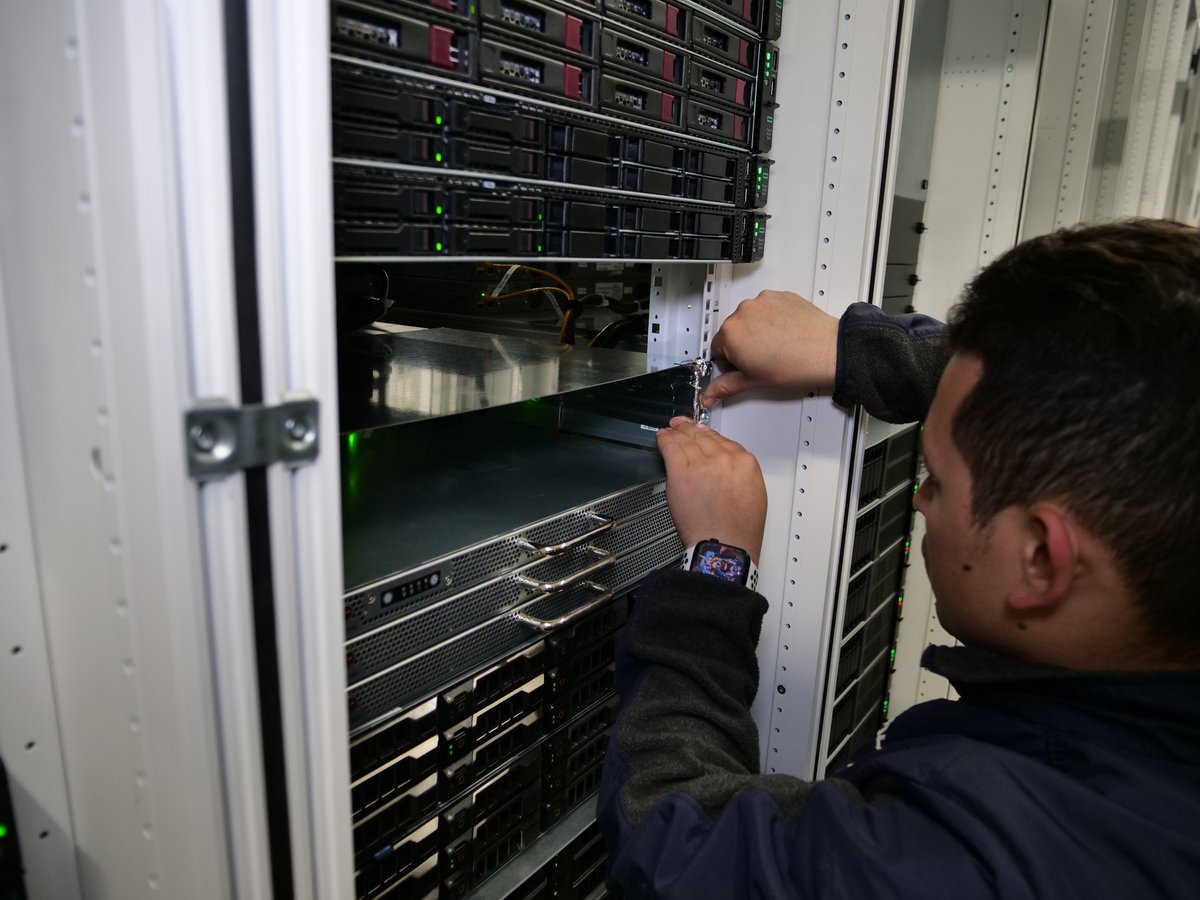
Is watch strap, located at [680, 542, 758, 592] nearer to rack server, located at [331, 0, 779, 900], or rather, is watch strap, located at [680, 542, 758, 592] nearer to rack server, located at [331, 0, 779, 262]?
rack server, located at [331, 0, 779, 900]

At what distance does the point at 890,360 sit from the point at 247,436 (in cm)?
88

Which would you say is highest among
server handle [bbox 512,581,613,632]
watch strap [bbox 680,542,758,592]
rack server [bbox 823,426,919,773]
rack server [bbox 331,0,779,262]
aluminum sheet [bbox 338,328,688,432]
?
rack server [bbox 331,0,779,262]

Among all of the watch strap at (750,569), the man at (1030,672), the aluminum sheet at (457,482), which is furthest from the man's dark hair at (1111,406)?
the aluminum sheet at (457,482)

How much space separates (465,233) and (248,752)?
47 centimetres

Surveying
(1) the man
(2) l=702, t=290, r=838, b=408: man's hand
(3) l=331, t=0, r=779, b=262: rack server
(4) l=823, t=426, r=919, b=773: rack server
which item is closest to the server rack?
(3) l=331, t=0, r=779, b=262: rack server

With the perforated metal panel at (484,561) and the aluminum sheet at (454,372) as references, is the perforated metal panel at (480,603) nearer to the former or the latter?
the perforated metal panel at (484,561)

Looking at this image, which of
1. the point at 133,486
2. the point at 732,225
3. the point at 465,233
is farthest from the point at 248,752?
the point at 732,225

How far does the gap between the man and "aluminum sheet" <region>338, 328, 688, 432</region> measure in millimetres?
398

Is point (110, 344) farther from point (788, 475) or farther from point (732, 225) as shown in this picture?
point (788, 475)

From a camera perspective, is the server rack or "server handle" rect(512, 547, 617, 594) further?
"server handle" rect(512, 547, 617, 594)

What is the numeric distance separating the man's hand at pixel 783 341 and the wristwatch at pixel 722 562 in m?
0.34

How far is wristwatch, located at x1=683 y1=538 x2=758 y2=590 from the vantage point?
0.90 meters

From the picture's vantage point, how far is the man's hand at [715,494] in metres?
0.98

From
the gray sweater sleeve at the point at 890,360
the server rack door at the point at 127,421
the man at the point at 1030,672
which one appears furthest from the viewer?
the gray sweater sleeve at the point at 890,360
